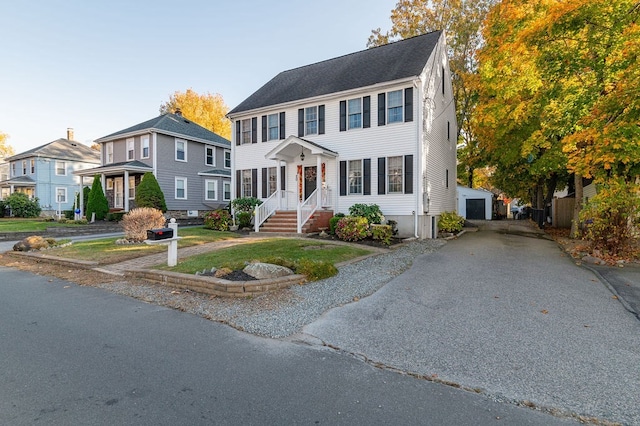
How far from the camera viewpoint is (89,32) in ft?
50.6

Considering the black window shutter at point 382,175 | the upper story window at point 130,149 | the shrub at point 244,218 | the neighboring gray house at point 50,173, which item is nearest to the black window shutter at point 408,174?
the black window shutter at point 382,175

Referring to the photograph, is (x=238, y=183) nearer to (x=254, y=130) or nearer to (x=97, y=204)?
(x=254, y=130)

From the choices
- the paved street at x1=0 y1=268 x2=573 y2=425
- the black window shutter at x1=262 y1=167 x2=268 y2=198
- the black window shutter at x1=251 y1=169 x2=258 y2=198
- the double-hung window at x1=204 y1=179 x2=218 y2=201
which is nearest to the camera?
the paved street at x1=0 y1=268 x2=573 y2=425

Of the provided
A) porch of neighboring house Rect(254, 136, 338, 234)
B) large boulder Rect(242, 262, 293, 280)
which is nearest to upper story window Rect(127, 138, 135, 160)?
porch of neighboring house Rect(254, 136, 338, 234)

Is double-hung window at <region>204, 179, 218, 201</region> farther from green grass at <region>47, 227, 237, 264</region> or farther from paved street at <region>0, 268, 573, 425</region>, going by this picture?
paved street at <region>0, 268, 573, 425</region>

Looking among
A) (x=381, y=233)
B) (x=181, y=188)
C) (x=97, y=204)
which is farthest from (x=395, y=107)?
(x=97, y=204)

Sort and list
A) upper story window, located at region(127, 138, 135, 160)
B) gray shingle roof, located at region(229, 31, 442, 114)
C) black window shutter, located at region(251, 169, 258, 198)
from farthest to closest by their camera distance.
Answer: upper story window, located at region(127, 138, 135, 160) → black window shutter, located at region(251, 169, 258, 198) → gray shingle roof, located at region(229, 31, 442, 114)

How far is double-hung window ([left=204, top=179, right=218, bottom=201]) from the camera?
26.0 m

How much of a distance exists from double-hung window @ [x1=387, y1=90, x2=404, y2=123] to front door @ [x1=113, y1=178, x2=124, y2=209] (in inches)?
782

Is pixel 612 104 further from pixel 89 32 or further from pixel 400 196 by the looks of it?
pixel 89 32

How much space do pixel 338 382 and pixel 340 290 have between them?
10.2 ft

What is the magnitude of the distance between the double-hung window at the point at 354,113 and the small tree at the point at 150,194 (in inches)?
521

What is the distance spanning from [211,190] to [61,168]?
17.1m

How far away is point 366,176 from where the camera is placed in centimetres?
1470
